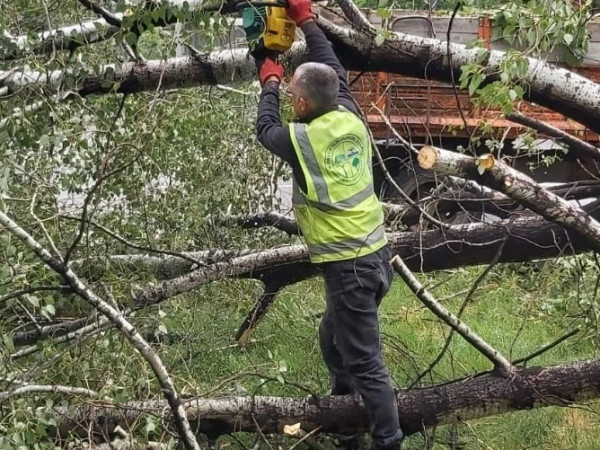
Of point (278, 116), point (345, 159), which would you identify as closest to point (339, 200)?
point (345, 159)

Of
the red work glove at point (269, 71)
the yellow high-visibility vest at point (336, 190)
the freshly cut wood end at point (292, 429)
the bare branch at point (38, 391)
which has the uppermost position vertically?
the red work glove at point (269, 71)

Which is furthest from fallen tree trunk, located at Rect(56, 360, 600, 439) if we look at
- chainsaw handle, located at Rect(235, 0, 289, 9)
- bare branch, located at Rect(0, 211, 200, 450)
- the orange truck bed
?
the orange truck bed

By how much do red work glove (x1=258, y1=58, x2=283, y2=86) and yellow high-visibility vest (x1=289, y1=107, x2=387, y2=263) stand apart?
0.62 ft

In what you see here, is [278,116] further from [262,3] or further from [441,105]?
[441,105]

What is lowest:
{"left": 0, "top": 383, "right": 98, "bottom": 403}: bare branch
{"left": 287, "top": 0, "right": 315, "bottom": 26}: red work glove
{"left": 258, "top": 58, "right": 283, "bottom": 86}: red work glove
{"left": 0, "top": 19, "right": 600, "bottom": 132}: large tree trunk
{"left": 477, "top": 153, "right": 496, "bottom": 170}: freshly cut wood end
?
{"left": 0, "top": 383, "right": 98, "bottom": 403}: bare branch

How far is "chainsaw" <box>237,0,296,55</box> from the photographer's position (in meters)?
2.90

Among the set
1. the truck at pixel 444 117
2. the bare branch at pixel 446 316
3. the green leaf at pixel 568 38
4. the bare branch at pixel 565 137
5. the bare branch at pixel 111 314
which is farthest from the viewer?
the truck at pixel 444 117

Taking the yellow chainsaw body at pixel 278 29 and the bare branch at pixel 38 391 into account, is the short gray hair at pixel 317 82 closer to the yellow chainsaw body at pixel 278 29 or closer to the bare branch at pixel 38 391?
the yellow chainsaw body at pixel 278 29

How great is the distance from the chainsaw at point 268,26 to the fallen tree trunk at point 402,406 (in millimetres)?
1293

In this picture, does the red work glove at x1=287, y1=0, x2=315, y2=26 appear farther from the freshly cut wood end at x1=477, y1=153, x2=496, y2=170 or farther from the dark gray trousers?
the dark gray trousers

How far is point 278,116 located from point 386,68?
57cm

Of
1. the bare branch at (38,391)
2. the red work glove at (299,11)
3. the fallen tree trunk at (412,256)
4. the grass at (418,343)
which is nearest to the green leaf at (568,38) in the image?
the red work glove at (299,11)

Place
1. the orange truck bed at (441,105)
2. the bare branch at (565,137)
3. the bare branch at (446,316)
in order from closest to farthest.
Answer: the bare branch at (446,316) < the bare branch at (565,137) < the orange truck bed at (441,105)

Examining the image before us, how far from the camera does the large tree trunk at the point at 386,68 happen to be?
3244 mm
